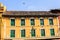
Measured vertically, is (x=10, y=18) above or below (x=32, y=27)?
above

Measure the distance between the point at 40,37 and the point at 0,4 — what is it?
37.5 ft

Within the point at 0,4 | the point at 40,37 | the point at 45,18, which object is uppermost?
the point at 0,4

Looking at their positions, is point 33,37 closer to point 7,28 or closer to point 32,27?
point 32,27

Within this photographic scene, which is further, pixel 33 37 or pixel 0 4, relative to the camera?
pixel 0 4

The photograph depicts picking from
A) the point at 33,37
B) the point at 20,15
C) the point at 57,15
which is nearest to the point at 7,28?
the point at 20,15

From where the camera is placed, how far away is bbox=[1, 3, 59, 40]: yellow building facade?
30.2 m

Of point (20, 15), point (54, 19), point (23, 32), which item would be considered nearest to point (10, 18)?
point (20, 15)

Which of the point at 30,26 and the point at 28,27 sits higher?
the point at 30,26

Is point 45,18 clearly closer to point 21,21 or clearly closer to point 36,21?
point 36,21

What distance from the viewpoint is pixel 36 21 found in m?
31.3

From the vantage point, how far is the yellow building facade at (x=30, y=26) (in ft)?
98.9

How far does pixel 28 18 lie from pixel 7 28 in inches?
196

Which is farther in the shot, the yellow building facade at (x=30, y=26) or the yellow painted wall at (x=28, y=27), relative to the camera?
the yellow painted wall at (x=28, y=27)

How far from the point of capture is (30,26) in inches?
1213
